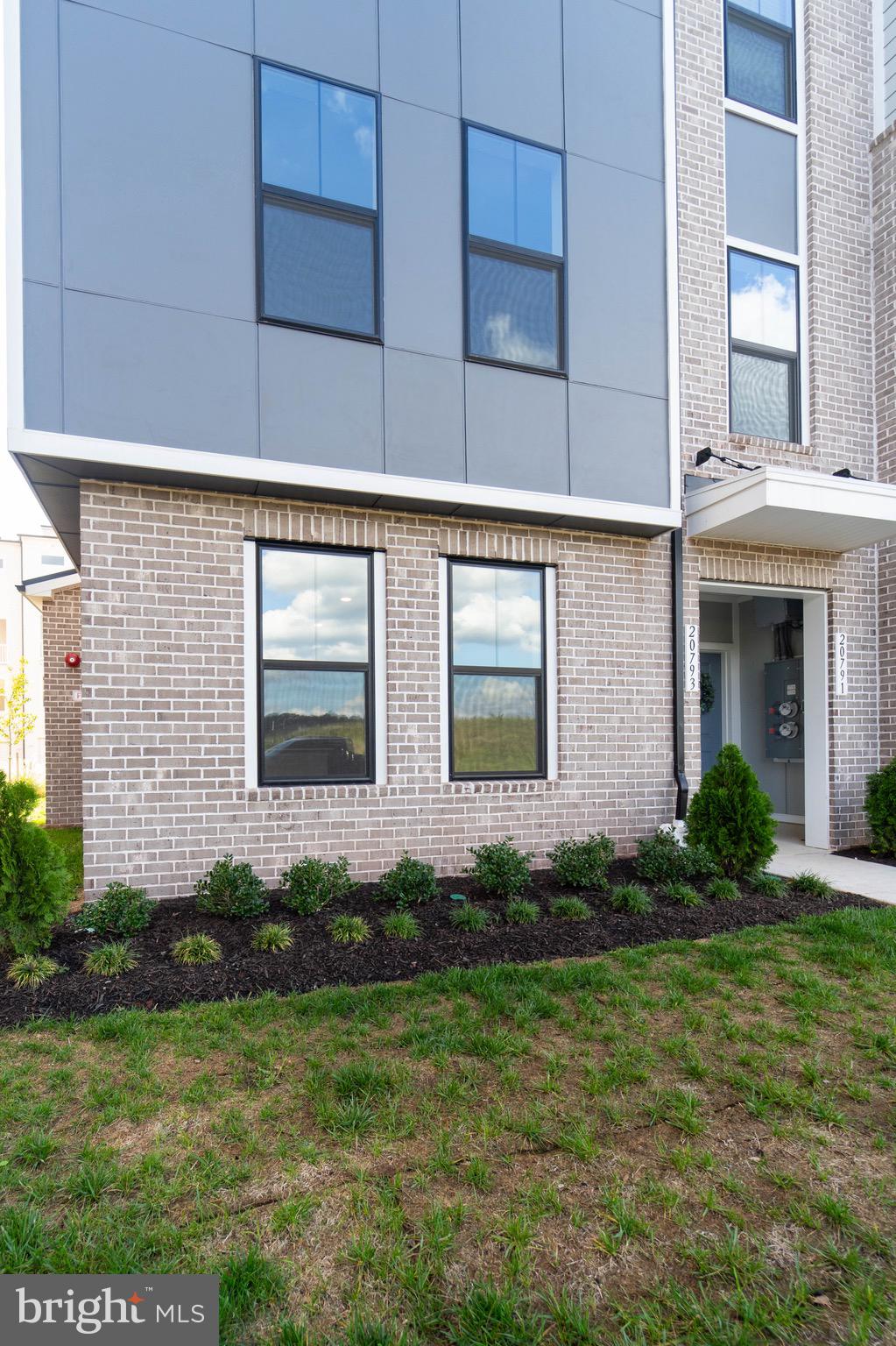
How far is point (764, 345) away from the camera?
26.3 feet

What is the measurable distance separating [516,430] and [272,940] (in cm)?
459

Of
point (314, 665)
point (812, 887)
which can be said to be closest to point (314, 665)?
point (314, 665)

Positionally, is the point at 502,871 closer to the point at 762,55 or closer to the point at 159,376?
the point at 159,376

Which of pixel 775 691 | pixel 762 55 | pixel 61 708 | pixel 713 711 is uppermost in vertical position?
pixel 762 55

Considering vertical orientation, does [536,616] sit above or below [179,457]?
below

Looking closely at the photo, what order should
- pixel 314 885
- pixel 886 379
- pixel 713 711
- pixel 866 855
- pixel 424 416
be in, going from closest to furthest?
pixel 314 885, pixel 424 416, pixel 866 855, pixel 886 379, pixel 713 711

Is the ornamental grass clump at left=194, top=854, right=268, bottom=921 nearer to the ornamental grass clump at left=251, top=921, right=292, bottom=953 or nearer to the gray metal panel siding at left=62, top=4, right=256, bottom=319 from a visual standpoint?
the ornamental grass clump at left=251, top=921, right=292, bottom=953

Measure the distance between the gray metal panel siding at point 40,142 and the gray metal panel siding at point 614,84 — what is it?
170 inches

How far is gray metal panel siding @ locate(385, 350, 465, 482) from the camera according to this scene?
20.0 feet

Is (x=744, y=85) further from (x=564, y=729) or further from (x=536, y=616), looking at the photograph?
(x=564, y=729)

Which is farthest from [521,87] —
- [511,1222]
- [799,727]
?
[511,1222]

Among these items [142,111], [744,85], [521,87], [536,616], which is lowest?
[536,616]

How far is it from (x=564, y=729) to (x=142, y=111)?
5.85 metres

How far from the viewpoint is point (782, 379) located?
321 inches
